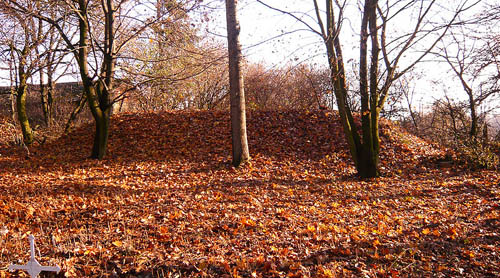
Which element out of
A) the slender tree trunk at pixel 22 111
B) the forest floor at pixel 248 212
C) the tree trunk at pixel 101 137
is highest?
the slender tree trunk at pixel 22 111

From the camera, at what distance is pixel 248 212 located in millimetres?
5676

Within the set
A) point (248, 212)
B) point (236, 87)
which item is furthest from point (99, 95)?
point (248, 212)

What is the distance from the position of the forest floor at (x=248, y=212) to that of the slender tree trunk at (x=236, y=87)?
1.74 ft

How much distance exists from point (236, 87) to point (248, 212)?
4255 mm

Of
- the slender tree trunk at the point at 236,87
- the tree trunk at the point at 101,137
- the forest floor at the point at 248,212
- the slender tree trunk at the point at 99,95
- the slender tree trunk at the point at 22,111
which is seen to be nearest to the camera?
the forest floor at the point at 248,212

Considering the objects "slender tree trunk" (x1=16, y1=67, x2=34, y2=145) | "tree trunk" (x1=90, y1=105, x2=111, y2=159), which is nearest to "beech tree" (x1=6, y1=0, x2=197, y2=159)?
"tree trunk" (x1=90, y1=105, x2=111, y2=159)

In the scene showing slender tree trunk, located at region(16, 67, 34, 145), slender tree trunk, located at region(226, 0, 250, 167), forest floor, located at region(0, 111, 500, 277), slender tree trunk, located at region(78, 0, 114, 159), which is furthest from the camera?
slender tree trunk, located at region(16, 67, 34, 145)

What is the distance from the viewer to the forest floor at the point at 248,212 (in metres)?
3.79

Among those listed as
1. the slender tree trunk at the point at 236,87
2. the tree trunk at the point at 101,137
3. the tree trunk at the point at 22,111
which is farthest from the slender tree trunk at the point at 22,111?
the slender tree trunk at the point at 236,87

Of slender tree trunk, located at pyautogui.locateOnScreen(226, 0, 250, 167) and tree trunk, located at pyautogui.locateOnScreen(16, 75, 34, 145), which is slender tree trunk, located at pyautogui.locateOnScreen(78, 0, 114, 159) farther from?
tree trunk, located at pyautogui.locateOnScreen(16, 75, 34, 145)

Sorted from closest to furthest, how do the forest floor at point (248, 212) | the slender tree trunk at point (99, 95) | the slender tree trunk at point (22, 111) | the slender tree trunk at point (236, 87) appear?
the forest floor at point (248, 212), the slender tree trunk at point (236, 87), the slender tree trunk at point (99, 95), the slender tree trunk at point (22, 111)

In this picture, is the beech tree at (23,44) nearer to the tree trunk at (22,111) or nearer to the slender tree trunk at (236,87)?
the tree trunk at (22,111)

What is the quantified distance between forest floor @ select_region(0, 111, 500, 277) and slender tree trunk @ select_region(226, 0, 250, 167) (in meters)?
0.53

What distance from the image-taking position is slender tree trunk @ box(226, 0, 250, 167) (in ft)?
28.5
